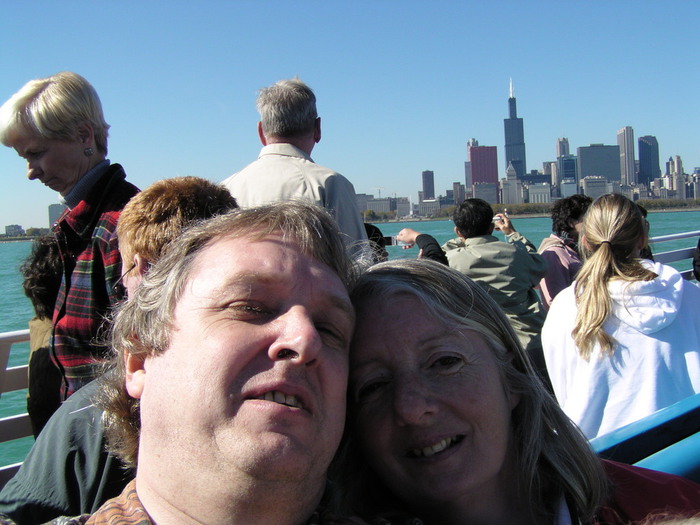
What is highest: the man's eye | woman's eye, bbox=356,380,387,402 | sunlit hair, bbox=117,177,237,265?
sunlit hair, bbox=117,177,237,265

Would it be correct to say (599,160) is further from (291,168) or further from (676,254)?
(291,168)

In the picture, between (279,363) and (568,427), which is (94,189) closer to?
(279,363)

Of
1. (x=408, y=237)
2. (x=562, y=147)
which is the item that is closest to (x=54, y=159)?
(x=408, y=237)

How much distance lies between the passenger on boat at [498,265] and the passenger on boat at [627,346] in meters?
1.83

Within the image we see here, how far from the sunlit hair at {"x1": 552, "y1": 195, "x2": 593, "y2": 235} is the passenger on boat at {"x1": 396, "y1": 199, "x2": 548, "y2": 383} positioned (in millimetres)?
1150

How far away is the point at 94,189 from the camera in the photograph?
2.60 metres

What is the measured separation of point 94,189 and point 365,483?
5.77 feet

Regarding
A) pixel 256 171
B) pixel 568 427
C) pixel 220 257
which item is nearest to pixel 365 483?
pixel 568 427

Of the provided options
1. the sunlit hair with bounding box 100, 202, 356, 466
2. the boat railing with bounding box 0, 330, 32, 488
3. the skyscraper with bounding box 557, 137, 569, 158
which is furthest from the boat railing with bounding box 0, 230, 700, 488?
the skyscraper with bounding box 557, 137, 569, 158

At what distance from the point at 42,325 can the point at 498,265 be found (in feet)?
10.1

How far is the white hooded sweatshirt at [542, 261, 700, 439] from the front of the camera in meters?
2.51

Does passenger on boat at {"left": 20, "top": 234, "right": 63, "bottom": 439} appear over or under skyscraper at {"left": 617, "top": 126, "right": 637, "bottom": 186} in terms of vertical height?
under

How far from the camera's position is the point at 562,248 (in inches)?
226

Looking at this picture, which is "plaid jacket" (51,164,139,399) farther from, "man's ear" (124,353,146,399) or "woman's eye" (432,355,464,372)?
"woman's eye" (432,355,464,372)
